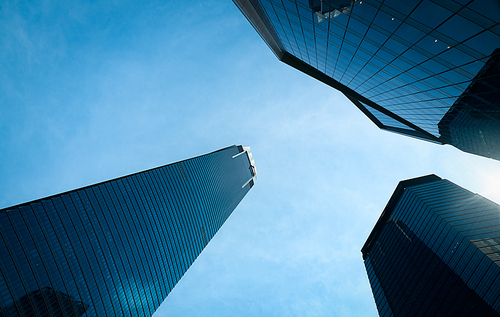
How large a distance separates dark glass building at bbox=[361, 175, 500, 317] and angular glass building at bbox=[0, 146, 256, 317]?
78.8 metres

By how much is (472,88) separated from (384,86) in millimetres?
11976

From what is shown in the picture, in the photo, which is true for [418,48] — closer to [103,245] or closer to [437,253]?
[437,253]

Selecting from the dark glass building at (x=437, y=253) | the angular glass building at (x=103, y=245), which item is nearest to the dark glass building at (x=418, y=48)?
the dark glass building at (x=437, y=253)

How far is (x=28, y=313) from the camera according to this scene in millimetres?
48688

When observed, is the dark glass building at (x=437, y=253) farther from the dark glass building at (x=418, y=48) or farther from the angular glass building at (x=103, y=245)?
the angular glass building at (x=103, y=245)

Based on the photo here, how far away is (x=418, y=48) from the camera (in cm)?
1686

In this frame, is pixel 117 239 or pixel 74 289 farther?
pixel 117 239

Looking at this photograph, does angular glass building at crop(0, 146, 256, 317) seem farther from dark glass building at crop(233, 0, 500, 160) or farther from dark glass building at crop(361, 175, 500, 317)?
dark glass building at crop(361, 175, 500, 317)

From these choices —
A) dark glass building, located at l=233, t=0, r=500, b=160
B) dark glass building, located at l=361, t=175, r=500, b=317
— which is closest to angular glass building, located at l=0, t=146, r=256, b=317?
dark glass building, located at l=233, t=0, r=500, b=160

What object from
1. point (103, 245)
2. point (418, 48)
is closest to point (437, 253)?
point (418, 48)

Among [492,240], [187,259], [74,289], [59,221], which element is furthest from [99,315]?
[492,240]

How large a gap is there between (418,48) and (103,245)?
85.9 meters

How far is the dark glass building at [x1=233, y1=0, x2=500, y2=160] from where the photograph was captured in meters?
12.5

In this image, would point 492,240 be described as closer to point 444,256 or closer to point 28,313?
point 444,256
